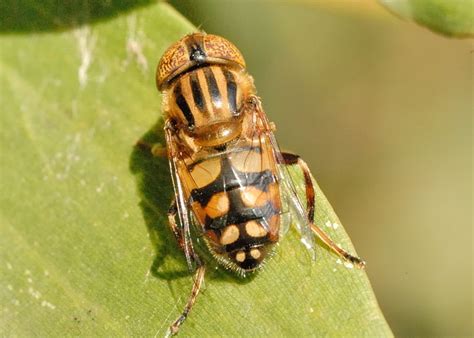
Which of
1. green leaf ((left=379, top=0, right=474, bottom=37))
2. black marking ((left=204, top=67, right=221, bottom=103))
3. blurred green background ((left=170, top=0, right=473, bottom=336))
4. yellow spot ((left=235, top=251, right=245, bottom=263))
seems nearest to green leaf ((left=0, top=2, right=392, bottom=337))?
yellow spot ((left=235, top=251, right=245, bottom=263))

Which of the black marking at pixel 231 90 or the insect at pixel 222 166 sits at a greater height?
the black marking at pixel 231 90

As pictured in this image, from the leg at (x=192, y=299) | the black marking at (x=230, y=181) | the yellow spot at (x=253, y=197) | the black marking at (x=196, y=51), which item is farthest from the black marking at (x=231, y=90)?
the leg at (x=192, y=299)

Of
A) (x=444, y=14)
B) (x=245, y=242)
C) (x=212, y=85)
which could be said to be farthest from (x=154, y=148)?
(x=444, y=14)

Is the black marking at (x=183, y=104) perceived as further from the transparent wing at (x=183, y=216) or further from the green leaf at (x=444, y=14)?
the green leaf at (x=444, y=14)

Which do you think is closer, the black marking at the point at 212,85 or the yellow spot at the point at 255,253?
the yellow spot at the point at 255,253

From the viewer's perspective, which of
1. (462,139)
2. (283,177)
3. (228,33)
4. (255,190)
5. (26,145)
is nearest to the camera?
(255,190)

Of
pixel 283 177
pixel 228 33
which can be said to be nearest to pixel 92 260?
pixel 283 177

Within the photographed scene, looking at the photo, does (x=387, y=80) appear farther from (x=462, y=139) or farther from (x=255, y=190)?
(x=255, y=190)

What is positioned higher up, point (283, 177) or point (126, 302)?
point (283, 177)
